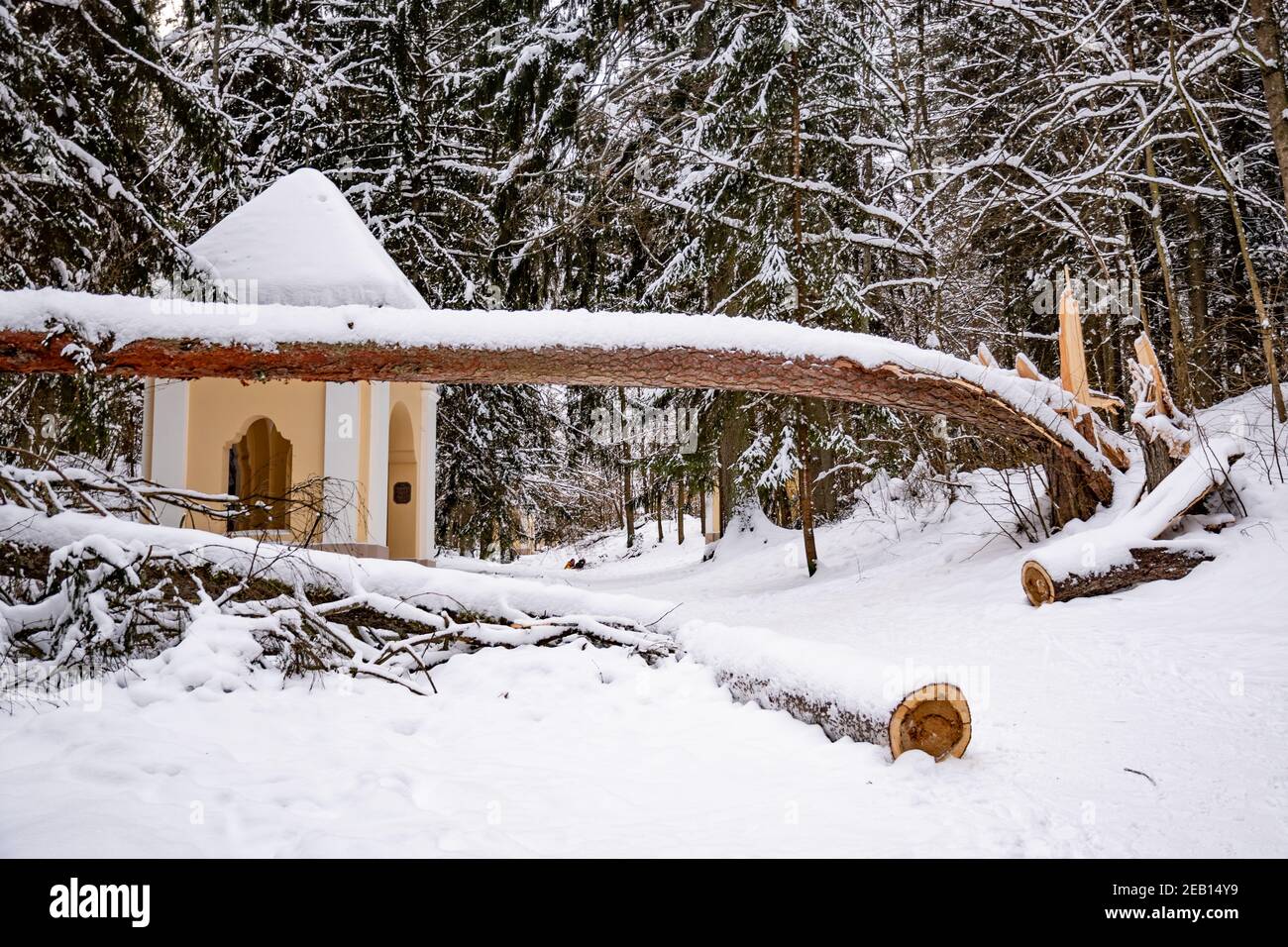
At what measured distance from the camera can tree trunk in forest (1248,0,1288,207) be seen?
25.0ft

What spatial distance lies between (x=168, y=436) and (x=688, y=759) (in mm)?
8580

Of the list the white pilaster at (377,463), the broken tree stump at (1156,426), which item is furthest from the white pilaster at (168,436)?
the broken tree stump at (1156,426)

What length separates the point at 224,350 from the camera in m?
5.52

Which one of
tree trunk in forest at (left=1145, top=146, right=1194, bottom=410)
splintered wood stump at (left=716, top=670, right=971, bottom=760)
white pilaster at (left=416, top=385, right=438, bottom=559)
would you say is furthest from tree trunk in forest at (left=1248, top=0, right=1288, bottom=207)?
white pilaster at (left=416, top=385, right=438, bottom=559)

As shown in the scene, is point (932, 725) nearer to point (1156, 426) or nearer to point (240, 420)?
point (1156, 426)

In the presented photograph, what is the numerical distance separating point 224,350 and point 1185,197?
12.7 metres

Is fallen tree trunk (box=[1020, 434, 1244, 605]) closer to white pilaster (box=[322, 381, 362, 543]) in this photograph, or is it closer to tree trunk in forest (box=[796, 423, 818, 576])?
tree trunk in forest (box=[796, 423, 818, 576])

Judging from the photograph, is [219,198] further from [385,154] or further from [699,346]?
[699,346]

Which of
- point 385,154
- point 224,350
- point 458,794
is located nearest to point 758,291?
point 224,350

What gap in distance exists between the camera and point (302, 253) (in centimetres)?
881

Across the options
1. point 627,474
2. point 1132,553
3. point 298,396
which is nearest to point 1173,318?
point 1132,553

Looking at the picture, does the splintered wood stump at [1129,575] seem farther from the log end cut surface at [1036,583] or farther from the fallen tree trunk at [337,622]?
the fallen tree trunk at [337,622]

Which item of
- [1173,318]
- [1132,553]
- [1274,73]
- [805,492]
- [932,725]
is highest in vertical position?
[1274,73]
